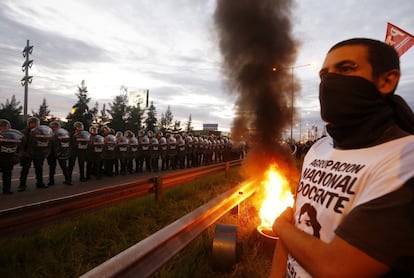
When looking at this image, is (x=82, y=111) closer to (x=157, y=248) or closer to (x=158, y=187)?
(x=158, y=187)

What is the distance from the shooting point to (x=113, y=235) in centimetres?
480

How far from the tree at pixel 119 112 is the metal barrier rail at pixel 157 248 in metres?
51.8

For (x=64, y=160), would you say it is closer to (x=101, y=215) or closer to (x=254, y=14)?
(x=101, y=215)

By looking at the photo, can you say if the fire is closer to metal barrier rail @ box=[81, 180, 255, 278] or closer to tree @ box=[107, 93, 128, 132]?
metal barrier rail @ box=[81, 180, 255, 278]

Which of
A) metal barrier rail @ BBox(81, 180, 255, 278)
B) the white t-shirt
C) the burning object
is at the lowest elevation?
the burning object

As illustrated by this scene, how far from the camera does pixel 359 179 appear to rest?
1267mm

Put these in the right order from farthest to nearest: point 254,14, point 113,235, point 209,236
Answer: point 254,14 < point 113,235 < point 209,236

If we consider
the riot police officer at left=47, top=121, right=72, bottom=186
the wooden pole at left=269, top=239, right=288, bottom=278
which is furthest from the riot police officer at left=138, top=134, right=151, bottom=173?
the wooden pole at left=269, top=239, right=288, bottom=278

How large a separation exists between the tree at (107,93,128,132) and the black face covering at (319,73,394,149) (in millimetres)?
53750

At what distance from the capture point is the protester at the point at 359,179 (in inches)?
41.9

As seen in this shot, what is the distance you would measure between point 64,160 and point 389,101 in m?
11.3

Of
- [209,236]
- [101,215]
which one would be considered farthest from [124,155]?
[209,236]

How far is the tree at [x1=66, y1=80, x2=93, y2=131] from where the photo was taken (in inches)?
1786

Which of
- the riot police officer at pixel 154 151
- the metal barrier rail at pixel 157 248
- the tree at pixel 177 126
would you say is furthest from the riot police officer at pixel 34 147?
the tree at pixel 177 126
